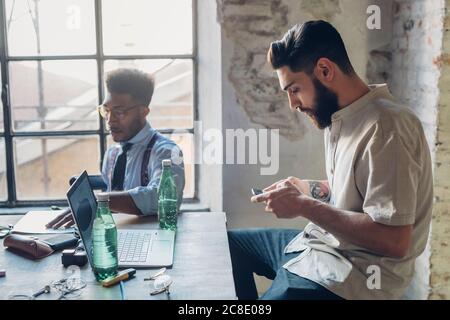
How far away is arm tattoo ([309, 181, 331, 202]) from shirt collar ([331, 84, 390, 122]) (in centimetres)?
40

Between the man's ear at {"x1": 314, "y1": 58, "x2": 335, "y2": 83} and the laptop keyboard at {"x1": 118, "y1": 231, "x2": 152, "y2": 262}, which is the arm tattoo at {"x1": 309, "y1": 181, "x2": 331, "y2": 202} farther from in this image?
the laptop keyboard at {"x1": 118, "y1": 231, "x2": 152, "y2": 262}

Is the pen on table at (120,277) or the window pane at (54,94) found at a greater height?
the window pane at (54,94)

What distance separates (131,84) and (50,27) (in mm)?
728

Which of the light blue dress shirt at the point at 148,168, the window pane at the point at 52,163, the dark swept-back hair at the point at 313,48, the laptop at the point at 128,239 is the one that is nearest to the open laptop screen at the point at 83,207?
the laptop at the point at 128,239

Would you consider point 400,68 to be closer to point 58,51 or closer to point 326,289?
point 326,289

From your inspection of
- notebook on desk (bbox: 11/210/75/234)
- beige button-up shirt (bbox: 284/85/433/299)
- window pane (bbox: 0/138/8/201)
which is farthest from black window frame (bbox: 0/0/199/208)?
beige button-up shirt (bbox: 284/85/433/299)

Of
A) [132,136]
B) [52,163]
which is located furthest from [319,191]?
[52,163]

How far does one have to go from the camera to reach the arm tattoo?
2.21m

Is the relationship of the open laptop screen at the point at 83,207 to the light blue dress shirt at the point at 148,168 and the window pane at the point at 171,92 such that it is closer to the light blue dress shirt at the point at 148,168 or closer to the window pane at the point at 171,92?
the light blue dress shirt at the point at 148,168

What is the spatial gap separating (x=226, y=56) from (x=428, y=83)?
0.87 m

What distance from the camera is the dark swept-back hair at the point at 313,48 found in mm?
1880

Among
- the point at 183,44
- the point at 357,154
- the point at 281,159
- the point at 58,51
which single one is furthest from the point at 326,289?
the point at 58,51
